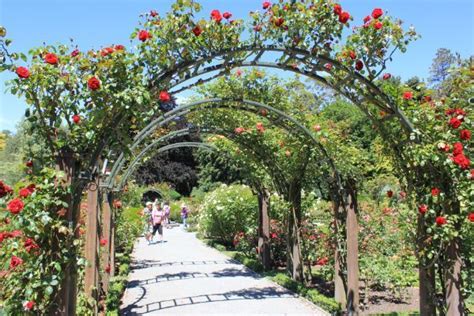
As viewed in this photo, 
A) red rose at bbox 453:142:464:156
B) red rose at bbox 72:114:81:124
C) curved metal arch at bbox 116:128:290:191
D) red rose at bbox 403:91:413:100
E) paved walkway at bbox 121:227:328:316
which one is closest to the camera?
red rose at bbox 72:114:81:124

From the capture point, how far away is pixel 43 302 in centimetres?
326

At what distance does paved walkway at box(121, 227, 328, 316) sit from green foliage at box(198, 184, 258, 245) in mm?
1213

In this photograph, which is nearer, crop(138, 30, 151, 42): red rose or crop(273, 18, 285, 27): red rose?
crop(138, 30, 151, 42): red rose

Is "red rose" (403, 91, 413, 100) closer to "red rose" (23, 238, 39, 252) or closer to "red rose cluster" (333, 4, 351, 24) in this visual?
"red rose cluster" (333, 4, 351, 24)

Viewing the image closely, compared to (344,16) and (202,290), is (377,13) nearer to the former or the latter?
(344,16)

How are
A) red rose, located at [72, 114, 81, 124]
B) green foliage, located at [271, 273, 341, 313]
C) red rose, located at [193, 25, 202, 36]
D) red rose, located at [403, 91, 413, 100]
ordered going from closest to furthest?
red rose, located at [72, 114, 81, 124], red rose, located at [193, 25, 202, 36], red rose, located at [403, 91, 413, 100], green foliage, located at [271, 273, 341, 313]

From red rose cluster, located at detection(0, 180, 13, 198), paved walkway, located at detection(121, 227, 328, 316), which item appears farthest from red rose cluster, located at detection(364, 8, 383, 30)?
paved walkway, located at detection(121, 227, 328, 316)

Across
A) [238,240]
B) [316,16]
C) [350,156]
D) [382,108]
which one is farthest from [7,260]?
[238,240]

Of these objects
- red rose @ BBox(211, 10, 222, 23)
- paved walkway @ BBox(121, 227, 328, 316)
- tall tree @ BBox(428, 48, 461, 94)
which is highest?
tall tree @ BBox(428, 48, 461, 94)

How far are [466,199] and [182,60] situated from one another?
2.73 m

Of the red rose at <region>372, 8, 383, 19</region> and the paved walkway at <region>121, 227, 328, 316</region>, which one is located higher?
the red rose at <region>372, 8, 383, 19</region>

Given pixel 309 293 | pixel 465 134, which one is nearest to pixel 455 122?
pixel 465 134

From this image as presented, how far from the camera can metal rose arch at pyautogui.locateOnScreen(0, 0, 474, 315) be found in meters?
3.28

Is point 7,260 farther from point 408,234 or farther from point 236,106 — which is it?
point 236,106
